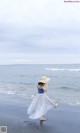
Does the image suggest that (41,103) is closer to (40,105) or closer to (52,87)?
(40,105)

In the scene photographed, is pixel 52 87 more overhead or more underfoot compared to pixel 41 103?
more underfoot

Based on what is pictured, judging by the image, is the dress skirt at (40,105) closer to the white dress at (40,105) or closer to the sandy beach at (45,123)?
the white dress at (40,105)

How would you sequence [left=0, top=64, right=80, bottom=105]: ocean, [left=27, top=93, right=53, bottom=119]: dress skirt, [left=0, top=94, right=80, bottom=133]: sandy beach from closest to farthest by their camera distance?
[left=0, top=94, right=80, bottom=133]: sandy beach
[left=27, top=93, right=53, bottom=119]: dress skirt
[left=0, top=64, right=80, bottom=105]: ocean

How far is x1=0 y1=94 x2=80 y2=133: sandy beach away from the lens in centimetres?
1131

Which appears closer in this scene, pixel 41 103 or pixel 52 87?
pixel 41 103

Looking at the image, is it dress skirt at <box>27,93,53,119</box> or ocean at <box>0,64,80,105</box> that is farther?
ocean at <box>0,64,80,105</box>

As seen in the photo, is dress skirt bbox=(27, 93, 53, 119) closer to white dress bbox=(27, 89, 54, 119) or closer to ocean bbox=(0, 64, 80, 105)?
white dress bbox=(27, 89, 54, 119)

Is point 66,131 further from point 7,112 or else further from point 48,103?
point 7,112

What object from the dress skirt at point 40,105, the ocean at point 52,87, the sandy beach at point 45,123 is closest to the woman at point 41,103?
the dress skirt at point 40,105

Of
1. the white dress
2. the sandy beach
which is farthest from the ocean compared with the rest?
the white dress

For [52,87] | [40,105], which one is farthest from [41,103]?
[52,87]

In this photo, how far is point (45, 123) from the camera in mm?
12344

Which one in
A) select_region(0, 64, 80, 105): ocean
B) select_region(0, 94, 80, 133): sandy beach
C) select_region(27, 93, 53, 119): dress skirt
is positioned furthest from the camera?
select_region(0, 64, 80, 105): ocean

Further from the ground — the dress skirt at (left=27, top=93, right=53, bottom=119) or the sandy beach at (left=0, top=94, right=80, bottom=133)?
the dress skirt at (left=27, top=93, right=53, bottom=119)
